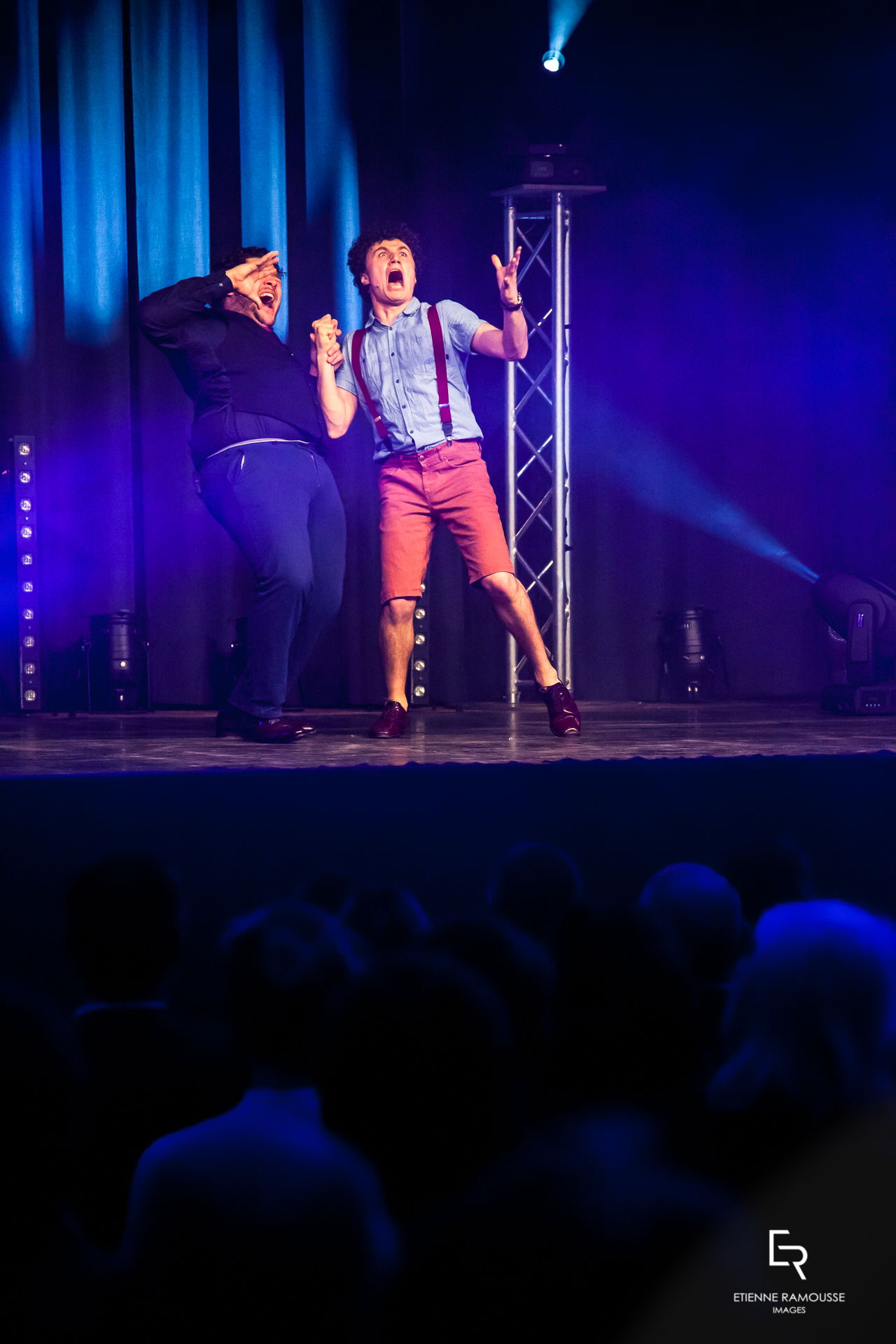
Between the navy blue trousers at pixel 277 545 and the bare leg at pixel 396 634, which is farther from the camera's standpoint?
the bare leg at pixel 396 634

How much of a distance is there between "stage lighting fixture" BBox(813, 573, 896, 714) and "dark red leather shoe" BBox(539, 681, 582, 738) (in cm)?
171

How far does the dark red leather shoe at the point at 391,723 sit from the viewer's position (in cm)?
344

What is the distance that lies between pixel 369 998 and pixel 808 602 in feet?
19.2

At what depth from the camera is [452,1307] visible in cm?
75

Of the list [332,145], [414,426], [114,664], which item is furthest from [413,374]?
[332,145]

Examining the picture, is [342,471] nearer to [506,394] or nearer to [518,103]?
[506,394]

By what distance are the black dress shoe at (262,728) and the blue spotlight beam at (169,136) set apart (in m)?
3.27

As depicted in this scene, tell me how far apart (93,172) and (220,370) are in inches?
119

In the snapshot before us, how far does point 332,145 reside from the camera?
5.95m

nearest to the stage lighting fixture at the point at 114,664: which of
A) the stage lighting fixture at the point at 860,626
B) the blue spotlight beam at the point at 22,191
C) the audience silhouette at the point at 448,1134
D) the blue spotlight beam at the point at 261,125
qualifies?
the blue spotlight beam at the point at 22,191

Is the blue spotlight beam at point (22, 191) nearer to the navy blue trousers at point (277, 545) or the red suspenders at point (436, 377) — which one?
the red suspenders at point (436, 377)

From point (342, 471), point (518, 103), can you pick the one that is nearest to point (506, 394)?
point (342, 471)

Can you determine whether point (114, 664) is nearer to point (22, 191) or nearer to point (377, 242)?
point (22, 191)

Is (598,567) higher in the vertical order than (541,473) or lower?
lower
